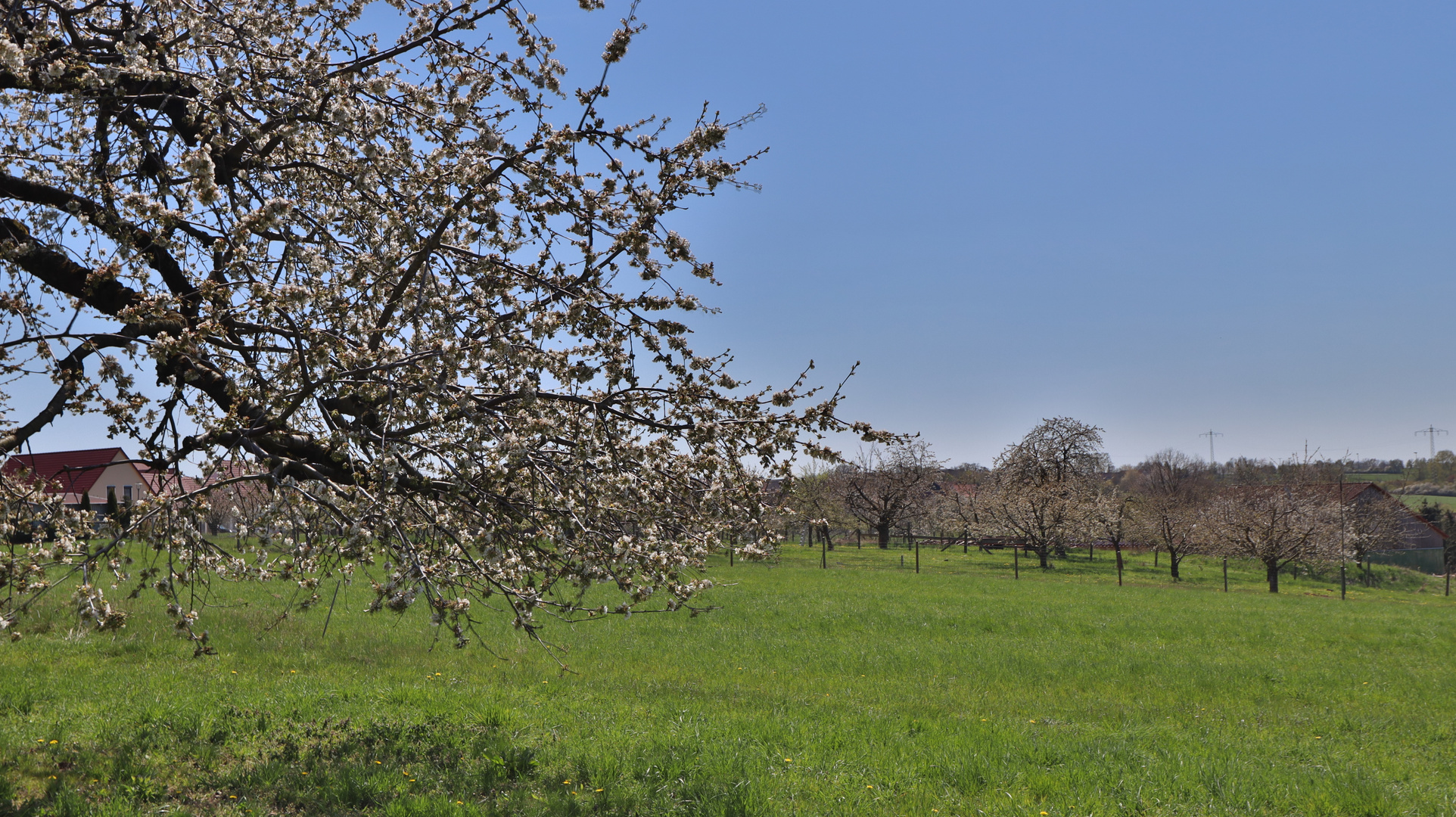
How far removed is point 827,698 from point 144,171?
32.5 feet

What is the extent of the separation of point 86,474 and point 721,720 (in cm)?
1534

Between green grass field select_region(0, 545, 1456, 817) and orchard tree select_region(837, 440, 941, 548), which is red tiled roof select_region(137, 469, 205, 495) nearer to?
green grass field select_region(0, 545, 1456, 817)

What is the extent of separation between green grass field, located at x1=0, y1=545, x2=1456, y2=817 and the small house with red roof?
1148mm

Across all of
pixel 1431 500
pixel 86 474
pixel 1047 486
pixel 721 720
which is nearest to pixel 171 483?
pixel 721 720

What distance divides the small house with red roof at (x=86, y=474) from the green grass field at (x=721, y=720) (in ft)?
3.77

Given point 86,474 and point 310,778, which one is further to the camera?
point 86,474

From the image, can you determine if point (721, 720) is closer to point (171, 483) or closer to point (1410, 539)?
point (171, 483)

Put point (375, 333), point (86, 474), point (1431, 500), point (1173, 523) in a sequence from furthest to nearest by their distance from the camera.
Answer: point (1431, 500) → point (1173, 523) → point (86, 474) → point (375, 333)

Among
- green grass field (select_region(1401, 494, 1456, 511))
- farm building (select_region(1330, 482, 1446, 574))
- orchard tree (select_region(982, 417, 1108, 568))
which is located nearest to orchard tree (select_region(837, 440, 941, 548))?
orchard tree (select_region(982, 417, 1108, 568))

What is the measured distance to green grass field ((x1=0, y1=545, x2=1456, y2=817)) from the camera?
269 inches

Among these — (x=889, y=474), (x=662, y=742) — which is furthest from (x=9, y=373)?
(x=889, y=474)

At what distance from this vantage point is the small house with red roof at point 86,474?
5.54 m

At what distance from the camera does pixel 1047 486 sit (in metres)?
50.3

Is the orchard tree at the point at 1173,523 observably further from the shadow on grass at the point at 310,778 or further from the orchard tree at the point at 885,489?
the shadow on grass at the point at 310,778
